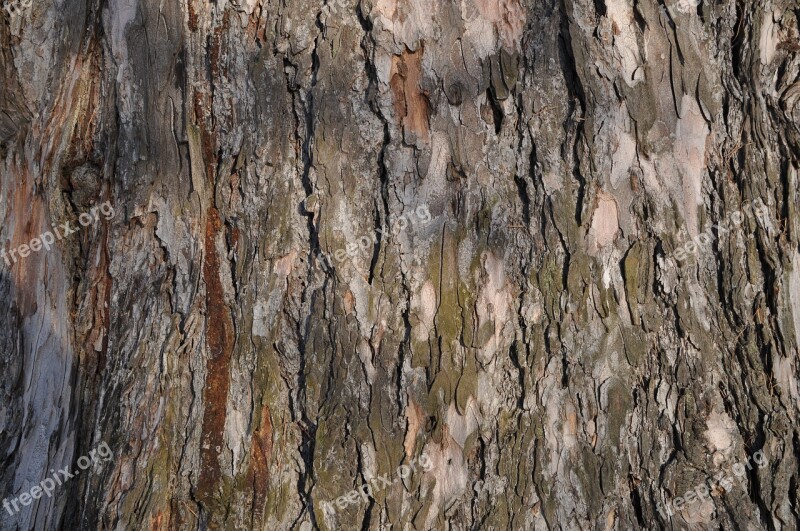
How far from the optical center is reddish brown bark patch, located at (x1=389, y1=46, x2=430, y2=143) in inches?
63.4

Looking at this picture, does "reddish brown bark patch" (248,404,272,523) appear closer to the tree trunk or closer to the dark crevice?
the tree trunk

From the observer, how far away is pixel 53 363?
6.05ft

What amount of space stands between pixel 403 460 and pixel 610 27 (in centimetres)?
114

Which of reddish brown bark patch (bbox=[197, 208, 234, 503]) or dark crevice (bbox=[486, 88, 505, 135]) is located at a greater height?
dark crevice (bbox=[486, 88, 505, 135])

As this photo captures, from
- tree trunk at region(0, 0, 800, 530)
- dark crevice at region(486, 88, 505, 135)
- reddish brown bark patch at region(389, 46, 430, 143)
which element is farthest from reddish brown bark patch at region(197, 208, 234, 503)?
dark crevice at region(486, 88, 505, 135)

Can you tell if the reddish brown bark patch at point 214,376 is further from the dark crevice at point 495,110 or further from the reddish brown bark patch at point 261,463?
the dark crevice at point 495,110

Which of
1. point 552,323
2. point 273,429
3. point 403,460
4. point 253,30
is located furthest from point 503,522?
point 253,30

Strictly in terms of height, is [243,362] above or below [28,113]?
below

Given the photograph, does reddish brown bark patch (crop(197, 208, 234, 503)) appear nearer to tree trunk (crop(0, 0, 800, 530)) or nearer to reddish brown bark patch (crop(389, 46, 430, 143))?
tree trunk (crop(0, 0, 800, 530))

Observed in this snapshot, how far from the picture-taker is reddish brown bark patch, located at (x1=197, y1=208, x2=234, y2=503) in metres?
1.64

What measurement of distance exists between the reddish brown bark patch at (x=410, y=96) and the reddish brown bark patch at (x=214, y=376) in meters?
0.59

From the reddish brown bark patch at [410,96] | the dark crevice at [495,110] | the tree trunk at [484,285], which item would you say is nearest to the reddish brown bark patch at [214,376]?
the tree trunk at [484,285]

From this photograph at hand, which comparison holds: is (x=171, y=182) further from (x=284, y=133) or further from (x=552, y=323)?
(x=552, y=323)

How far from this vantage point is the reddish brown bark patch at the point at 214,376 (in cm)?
164
